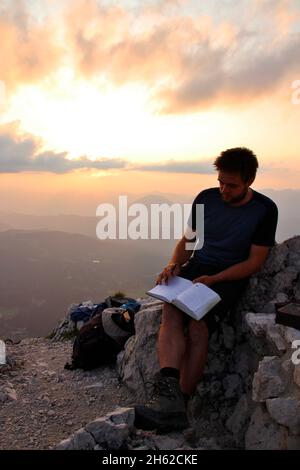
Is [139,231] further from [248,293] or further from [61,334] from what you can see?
[61,334]

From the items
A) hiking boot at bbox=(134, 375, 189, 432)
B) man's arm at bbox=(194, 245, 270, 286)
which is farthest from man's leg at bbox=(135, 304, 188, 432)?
man's arm at bbox=(194, 245, 270, 286)

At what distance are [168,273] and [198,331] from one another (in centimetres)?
112

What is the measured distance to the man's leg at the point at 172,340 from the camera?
192 inches

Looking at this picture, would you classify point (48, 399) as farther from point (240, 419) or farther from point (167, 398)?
point (240, 419)

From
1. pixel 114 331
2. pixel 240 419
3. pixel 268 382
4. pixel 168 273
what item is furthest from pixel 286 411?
pixel 114 331

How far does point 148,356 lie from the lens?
661 cm

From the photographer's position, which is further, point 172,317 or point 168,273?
point 168,273

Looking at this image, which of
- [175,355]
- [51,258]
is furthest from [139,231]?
[51,258]

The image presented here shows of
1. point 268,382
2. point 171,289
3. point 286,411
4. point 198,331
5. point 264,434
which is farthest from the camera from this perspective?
point 171,289

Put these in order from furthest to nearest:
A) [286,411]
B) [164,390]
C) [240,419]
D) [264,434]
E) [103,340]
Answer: [103,340]
[240,419]
[164,390]
[264,434]
[286,411]

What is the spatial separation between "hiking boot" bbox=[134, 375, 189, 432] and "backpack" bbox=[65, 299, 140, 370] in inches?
131

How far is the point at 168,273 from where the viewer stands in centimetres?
604

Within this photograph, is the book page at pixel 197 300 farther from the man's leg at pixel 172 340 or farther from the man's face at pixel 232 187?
the man's face at pixel 232 187
